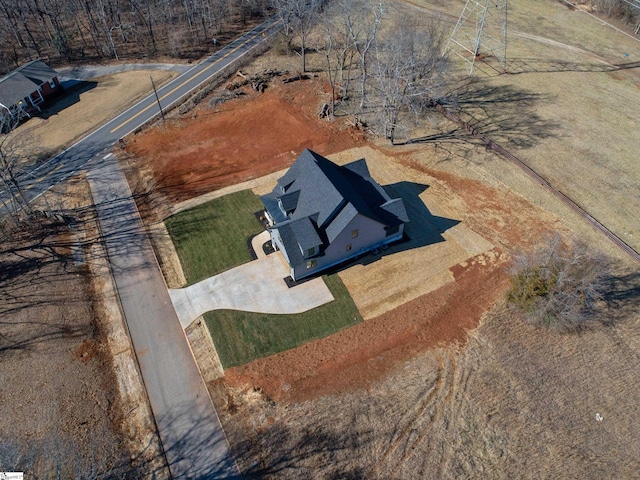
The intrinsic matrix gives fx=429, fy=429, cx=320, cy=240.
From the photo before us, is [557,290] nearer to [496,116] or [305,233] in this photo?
[305,233]

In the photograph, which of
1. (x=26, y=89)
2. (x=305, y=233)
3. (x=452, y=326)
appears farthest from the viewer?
(x=26, y=89)

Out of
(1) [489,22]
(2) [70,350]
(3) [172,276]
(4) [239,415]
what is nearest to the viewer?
(4) [239,415]

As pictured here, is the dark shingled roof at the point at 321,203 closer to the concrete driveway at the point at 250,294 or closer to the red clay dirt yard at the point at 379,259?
the concrete driveway at the point at 250,294

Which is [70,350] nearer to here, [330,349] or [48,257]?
[48,257]

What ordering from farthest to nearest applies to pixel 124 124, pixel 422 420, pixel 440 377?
pixel 124 124 < pixel 440 377 < pixel 422 420

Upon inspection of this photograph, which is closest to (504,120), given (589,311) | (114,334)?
(589,311)

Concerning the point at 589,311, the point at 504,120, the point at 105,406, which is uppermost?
the point at 504,120

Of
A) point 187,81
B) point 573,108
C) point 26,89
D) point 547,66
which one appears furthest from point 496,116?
point 26,89

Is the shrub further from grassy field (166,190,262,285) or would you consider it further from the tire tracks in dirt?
grassy field (166,190,262,285)

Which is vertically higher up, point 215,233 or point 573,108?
point 573,108
